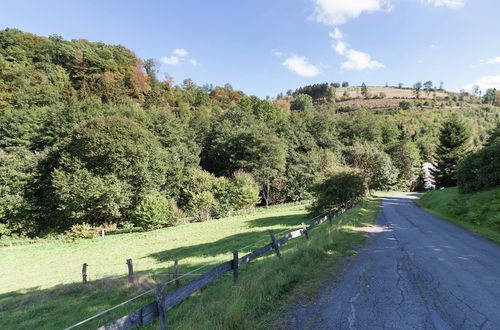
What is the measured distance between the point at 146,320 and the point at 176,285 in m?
5.23

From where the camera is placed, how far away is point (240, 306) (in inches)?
169

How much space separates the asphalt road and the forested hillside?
664 inches

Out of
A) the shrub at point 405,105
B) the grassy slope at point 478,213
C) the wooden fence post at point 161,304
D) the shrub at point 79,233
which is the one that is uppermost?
the shrub at point 405,105

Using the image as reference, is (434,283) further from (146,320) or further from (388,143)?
(388,143)

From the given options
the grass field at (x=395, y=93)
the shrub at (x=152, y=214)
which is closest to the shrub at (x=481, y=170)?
the shrub at (x=152, y=214)

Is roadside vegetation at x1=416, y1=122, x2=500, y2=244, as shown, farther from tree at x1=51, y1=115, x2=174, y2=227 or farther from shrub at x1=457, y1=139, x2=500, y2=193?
tree at x1=51, y1=115, x2=174, y2=227

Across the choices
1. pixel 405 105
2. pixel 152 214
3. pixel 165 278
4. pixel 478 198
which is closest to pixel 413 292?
pixel 165 278

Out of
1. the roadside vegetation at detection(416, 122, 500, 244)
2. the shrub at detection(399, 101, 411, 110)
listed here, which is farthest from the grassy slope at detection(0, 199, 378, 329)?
the shrub at detection(399, 101, 411, 110)

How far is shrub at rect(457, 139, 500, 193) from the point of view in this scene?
1614cm

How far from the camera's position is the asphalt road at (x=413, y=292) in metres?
4.17

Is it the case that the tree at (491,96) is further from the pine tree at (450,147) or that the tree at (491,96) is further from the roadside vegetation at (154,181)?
the pine tree at (450,147)

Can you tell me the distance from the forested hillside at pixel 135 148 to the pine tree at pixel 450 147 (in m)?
2.70

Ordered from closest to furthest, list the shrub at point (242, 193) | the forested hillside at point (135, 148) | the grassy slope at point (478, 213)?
the grassy slope at point (478, 213) < the forested hillside at point (135, 148) < the shrub at point (242, 193)

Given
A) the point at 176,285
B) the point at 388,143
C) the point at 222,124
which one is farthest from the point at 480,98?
the point at 176,285
